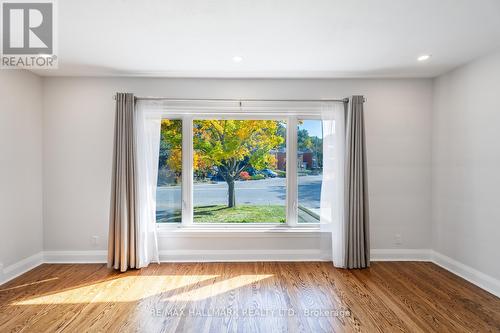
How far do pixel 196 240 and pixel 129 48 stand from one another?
241 centimetres

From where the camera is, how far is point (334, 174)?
141 inches

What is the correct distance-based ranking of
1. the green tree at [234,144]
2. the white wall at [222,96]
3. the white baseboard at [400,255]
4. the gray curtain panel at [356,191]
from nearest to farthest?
the gray curtain panel at [356,191], the white wall at [222,96], the white baseboard at [400,255], the green tree at [234,144]

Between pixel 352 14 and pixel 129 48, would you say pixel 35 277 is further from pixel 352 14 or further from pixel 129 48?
pixel 352 14

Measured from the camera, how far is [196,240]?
144 inches

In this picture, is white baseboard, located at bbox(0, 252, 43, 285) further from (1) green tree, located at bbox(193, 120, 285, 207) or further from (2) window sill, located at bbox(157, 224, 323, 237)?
(1) green tree, located at bbox(193, 120, 285, 207)

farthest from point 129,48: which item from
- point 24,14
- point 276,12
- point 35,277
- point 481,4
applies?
point 481,4

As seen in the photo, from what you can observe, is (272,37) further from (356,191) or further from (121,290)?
(121,290)

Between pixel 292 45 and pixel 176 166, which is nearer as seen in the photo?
pixel 292 45

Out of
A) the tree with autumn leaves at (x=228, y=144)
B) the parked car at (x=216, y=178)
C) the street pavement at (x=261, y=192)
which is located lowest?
the street pavement at (x=261, y=192)

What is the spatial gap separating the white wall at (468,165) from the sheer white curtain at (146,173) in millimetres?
3655

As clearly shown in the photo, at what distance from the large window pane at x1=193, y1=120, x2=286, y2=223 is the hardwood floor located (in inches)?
29.0

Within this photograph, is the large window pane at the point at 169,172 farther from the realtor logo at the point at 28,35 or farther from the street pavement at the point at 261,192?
the realtor logo at the point at 28,35

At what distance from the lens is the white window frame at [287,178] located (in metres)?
3.74

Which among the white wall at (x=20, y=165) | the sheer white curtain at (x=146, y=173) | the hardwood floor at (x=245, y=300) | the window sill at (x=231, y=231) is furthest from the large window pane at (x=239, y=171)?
the white wall at (x=20, y=165)
